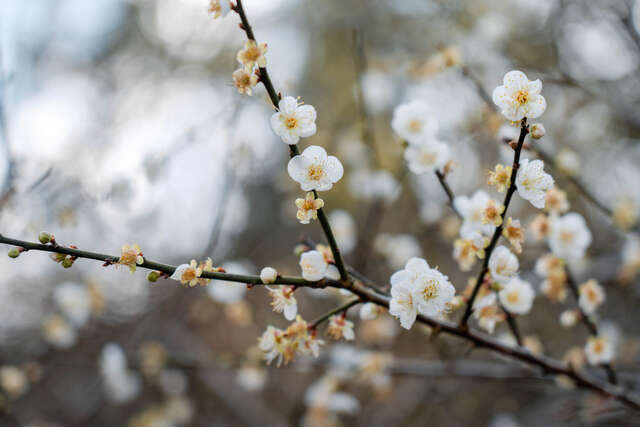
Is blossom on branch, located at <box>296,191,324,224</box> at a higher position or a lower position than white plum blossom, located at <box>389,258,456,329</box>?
higher

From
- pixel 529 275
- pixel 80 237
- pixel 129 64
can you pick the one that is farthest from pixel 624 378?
pixel 129 64

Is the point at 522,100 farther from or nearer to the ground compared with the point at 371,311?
farther from the ground

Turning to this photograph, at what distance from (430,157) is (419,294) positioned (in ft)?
1.96

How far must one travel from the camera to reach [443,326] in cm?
139

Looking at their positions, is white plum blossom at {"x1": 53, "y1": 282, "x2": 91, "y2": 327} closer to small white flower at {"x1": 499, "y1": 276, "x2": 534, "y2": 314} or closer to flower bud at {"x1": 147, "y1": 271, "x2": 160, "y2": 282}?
flower bud at {"x1": 147, "y1": 271, "x2": 160, "y2": 282}

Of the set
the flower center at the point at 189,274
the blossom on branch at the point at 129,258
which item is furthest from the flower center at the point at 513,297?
the blossom on branch at the point at 129,258

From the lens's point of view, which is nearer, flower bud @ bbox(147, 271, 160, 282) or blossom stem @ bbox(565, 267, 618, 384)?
flower bud @ bbox(147, 271, 160, 282)

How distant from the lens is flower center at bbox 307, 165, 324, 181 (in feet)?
3.75

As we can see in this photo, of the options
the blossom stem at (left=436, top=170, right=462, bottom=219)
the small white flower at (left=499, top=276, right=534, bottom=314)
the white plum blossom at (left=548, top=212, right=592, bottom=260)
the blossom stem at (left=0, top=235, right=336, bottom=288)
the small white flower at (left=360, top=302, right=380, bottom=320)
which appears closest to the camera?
the blossom stem at (left=0, top=235, right=336, bottom=288)

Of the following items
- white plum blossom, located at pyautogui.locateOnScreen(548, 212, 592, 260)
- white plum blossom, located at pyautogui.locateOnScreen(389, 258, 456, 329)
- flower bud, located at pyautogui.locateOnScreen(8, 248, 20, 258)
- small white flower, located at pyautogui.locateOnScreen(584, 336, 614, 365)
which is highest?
white plum blossom, located at pyautogui.locateOnScreen(548, 212, 592, 260)

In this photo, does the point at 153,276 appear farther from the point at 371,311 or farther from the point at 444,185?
the point at 444,185

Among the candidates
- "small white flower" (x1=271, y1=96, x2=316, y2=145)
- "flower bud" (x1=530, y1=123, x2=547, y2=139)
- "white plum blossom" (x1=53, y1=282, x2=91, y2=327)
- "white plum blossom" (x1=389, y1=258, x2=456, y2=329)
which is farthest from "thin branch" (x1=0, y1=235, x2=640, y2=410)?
"white plum blossom" (x1=53, y1=282, x2=91, y2=327)

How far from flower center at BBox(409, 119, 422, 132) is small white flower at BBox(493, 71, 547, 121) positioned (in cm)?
58

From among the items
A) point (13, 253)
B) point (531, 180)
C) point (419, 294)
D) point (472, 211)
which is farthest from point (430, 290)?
point (13, 253)
